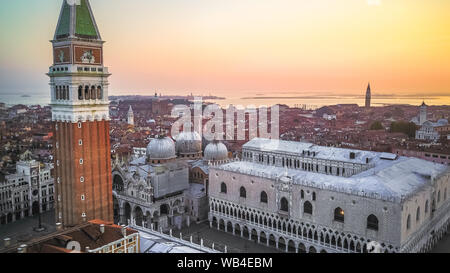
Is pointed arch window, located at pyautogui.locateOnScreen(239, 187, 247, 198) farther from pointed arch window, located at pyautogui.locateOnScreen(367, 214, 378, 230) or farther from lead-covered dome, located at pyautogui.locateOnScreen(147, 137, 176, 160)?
pointed arch window, located at pyautogui.locateOnScreen(367, 214, 378, 230)

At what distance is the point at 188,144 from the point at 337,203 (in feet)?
98.9

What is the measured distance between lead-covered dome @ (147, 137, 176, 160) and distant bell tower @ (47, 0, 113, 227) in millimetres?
16535

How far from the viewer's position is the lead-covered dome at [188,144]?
60969mm

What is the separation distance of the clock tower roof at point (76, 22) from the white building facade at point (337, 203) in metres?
22.1

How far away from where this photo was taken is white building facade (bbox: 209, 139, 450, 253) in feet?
112

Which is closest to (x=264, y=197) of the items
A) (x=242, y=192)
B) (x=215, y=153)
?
(x=242, y=192)

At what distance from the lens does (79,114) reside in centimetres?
3550

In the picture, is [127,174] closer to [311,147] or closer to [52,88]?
[52,88]

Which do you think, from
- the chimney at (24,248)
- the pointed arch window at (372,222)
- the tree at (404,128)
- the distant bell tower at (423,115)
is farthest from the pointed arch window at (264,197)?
the tree at (404,128)

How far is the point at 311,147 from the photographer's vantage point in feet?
179

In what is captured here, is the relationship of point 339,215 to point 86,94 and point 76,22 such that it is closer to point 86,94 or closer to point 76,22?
point 86,94

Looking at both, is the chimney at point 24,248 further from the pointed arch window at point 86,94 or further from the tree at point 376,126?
the tree at point 376,126

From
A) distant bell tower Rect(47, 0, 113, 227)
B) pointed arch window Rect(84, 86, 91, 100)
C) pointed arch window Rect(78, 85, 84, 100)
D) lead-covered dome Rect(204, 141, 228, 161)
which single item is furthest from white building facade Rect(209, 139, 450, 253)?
pointed arch window Rect(78, 85, 84, 100)

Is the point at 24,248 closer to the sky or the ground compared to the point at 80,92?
closer to the ground
